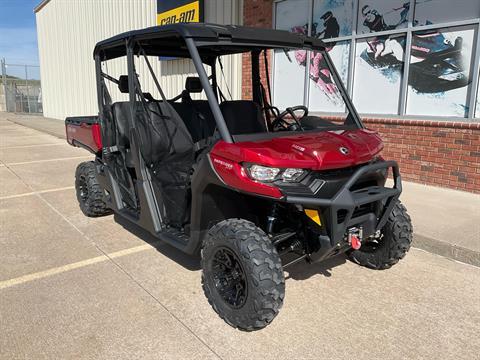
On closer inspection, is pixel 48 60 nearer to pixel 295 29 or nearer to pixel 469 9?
pixel 295 29

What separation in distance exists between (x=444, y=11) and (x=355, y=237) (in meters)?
4.96

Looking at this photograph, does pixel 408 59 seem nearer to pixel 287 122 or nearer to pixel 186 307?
pixel 287 122

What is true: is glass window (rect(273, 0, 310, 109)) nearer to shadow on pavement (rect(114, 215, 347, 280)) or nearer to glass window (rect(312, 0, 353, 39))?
glass window (rect(312, 0, 353, 39))

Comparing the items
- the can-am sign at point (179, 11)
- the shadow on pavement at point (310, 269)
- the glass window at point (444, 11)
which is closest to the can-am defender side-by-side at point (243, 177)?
the shadow on pavement at point (310, 269)

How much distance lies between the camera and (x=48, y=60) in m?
23.7

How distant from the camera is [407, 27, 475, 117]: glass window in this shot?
20.3ft

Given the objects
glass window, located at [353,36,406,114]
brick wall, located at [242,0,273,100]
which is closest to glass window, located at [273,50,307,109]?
brick wall, located at [242,0,273,100]

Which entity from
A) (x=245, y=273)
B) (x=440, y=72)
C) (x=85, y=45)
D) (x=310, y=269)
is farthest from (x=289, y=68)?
(x=85, y=45)

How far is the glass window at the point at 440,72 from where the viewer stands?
6174mm

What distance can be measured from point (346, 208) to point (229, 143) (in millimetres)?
861

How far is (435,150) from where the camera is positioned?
6.48m

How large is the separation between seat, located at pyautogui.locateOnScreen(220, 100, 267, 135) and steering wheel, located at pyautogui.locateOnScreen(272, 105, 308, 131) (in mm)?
122

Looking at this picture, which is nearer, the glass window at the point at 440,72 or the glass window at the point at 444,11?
the glass window at the point at 444,11

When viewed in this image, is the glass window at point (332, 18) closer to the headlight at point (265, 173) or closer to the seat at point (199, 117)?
the seat at point (199, 117)
